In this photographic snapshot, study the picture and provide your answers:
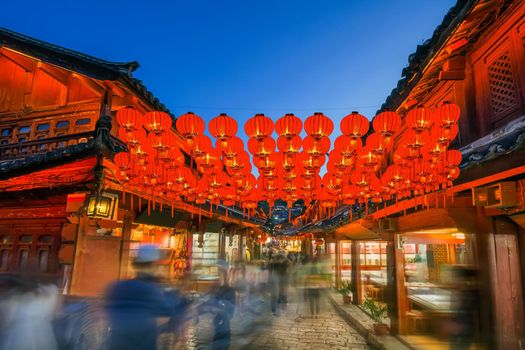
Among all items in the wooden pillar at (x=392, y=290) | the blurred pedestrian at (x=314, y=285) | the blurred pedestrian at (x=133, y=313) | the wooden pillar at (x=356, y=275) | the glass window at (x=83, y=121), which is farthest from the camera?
the wooden pillar at (x=356, y=275)

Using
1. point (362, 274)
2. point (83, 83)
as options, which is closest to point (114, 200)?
point (83, 83)

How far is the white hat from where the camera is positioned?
6.01 metres

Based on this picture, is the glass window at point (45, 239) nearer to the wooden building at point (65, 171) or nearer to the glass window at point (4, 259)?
the wooden building at point (65, 171)

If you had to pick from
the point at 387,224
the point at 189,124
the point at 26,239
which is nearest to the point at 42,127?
the point at 26,239

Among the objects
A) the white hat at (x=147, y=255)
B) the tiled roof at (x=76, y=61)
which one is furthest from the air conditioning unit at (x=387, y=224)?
the tiled roof at (x=76, y=61)

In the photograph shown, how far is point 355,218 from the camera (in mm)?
13633

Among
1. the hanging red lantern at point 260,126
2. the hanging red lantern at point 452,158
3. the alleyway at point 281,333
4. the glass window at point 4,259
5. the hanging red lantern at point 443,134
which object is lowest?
the alleyway at point 281,333

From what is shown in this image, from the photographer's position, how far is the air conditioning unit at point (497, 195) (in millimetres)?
5391

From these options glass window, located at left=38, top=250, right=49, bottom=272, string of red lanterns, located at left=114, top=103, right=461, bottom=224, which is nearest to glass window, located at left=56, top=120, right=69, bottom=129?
string of red lanterns, located at left=114, top=103, right=461, bottom=224

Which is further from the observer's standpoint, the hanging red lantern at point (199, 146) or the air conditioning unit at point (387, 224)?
the air conditioning unit at point (387, 224)

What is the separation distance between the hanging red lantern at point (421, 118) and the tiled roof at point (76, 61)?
27.4 ft

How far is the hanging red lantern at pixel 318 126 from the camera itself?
903 cm

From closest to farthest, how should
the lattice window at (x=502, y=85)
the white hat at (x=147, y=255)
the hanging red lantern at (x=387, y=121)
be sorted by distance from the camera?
1. the white hat at (x=147, y=255)
2. the lattice window at (x=502, y=85)
3. the hanging red lantern at (x=387, y=121)

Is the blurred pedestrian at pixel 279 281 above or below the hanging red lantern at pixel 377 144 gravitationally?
below
